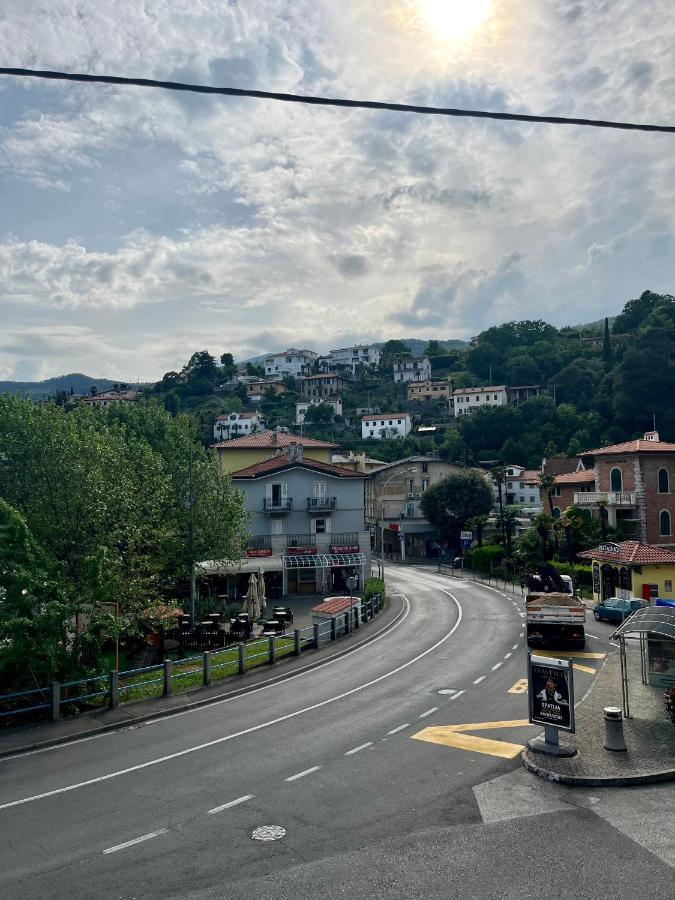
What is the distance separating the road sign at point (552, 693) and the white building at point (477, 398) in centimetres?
12654

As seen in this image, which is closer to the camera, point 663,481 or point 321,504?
point 321,504

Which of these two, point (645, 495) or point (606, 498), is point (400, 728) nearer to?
point (645, 495)

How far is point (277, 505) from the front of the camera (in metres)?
49.7

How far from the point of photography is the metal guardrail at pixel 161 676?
53.5 feet

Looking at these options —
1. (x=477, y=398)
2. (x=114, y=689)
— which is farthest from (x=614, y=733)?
(x=477, y=398)

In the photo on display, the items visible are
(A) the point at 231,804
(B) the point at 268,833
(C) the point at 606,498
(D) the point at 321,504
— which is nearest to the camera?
(B) the point at 268,833

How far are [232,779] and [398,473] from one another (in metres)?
65.0

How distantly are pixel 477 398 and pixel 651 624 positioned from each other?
12871cm

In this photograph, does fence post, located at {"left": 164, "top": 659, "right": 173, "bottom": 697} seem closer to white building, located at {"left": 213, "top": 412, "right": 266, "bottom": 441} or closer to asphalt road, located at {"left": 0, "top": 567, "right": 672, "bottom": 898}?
asphalt road, located at {"left": 0, "top": 567, "right": 672, "bottom": 898}

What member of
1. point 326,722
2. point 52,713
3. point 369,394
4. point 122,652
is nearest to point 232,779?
point 326,722

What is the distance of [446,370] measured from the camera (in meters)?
177

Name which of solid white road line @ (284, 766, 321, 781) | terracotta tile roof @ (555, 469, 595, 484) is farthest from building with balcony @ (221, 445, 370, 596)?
solid white road line @ (284, 766, 321, 781)

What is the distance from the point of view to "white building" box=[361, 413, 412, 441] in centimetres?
13575

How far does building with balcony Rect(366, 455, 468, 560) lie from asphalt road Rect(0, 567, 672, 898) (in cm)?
6013
